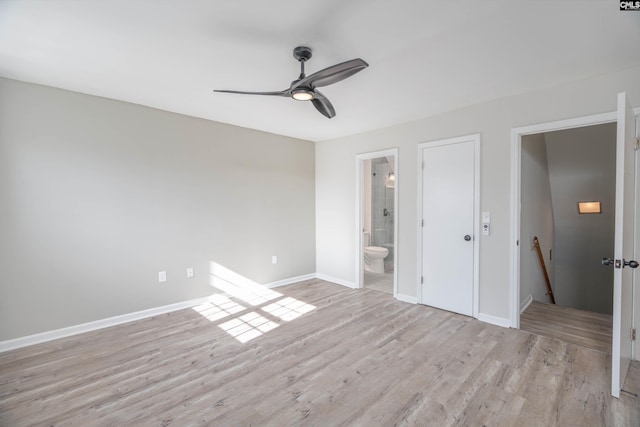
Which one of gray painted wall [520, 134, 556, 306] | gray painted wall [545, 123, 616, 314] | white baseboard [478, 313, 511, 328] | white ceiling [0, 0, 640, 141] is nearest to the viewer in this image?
white ceiling [0, 0, 640, 141]

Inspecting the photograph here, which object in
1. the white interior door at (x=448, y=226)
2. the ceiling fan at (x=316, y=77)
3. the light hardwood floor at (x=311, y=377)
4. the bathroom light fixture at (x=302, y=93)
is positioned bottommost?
the light hardwood floor at (x=311, y=377)

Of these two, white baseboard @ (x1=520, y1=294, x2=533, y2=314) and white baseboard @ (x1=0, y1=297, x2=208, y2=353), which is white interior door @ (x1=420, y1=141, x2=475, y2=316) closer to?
white baseboard @ (x1=520, y1=294, x2=533, y2=314)

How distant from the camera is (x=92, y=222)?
2.99 m

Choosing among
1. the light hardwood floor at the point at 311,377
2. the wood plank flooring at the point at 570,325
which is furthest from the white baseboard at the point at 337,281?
the wood plank flooring at the point at 570,325

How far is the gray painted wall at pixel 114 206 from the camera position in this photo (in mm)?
2643

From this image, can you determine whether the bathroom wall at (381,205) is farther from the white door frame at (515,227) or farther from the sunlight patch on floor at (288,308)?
the white door frame at (515,227)

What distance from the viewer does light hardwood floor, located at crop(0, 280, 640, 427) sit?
5.90 feet

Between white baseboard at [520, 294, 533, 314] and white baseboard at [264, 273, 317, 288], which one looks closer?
white baseboard at [520, 294, 533, 314]

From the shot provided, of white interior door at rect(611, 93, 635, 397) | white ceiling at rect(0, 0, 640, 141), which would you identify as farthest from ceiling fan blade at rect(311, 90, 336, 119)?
white interior door at rect(611, 93, 635, 397)

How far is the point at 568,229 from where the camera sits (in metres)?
4.75

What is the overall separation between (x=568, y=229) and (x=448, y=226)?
114 inches

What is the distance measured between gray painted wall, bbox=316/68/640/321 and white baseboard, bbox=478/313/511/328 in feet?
0.08

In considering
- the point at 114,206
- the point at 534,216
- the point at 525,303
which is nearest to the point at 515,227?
the point at 534,216

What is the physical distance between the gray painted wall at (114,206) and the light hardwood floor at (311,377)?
453 millimetres
